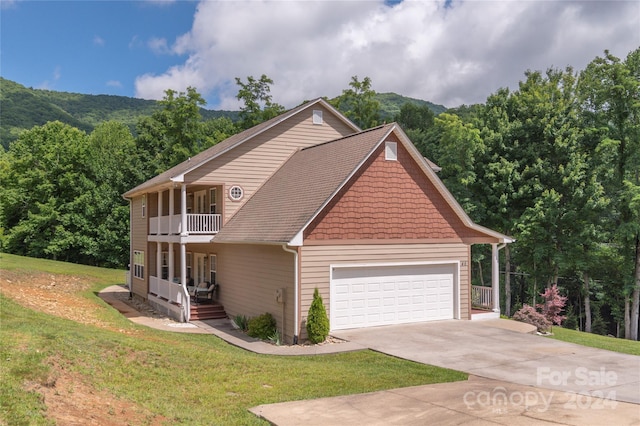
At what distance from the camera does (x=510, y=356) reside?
13117 mm

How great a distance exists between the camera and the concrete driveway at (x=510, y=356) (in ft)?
34.6

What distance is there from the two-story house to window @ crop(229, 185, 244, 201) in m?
0.04

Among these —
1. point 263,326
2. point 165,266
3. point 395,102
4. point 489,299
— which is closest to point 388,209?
point 263,326

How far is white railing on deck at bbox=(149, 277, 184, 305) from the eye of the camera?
69.7 ft

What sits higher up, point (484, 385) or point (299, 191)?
point (299, 191)

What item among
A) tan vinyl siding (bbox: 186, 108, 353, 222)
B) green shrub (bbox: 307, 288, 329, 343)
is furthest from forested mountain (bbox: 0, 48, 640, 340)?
green shrub (bbox: 307, 288, 329, 343)

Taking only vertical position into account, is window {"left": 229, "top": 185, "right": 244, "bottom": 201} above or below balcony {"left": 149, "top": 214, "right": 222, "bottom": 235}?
above

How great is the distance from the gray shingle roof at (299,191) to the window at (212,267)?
220 centimetres

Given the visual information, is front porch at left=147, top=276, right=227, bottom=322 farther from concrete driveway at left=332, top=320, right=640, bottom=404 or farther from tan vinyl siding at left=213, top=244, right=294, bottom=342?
concrete driveway at left=332, top=320, right=640, bottom=404

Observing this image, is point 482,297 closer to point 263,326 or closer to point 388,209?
point 388,209

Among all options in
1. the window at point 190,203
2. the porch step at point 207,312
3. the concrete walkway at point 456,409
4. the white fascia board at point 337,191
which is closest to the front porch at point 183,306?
the porch step at point 207,312

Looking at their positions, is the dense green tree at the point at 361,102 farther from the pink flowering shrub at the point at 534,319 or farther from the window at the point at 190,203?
the pink flowering shrub at the point at 534,319

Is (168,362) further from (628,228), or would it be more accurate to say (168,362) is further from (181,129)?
(181,129)

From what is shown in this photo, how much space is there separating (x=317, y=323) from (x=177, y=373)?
559 cm
